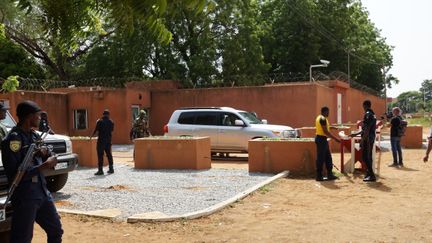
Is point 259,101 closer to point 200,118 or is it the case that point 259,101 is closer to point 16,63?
point 200,118

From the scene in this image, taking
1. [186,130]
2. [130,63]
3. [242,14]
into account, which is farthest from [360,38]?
[186,130]

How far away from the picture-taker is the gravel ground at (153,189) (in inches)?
317


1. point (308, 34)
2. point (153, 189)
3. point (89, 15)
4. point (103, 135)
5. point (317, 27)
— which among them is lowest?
point (153, 189)

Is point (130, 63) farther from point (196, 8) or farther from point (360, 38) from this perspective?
point (196, 8)

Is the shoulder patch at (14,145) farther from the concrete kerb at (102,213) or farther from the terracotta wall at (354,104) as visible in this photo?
the terracotta wall at (354,104)

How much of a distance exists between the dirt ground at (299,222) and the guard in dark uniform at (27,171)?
2081 millimetres

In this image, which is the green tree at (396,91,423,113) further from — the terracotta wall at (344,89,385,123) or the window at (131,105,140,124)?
the window at (131,105,140,124)

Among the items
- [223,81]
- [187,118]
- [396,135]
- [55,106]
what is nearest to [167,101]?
[223,81]

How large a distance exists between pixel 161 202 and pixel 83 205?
1.34m

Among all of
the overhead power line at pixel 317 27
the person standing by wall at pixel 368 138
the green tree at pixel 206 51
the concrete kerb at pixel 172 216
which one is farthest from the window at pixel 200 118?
the overhead power line at pixel 317 27

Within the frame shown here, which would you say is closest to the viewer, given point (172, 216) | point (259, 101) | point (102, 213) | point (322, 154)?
point (172, 216)

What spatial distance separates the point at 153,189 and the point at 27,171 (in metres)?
5.76

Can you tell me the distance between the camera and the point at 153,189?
31.9ft

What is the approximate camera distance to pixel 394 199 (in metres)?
8.42
